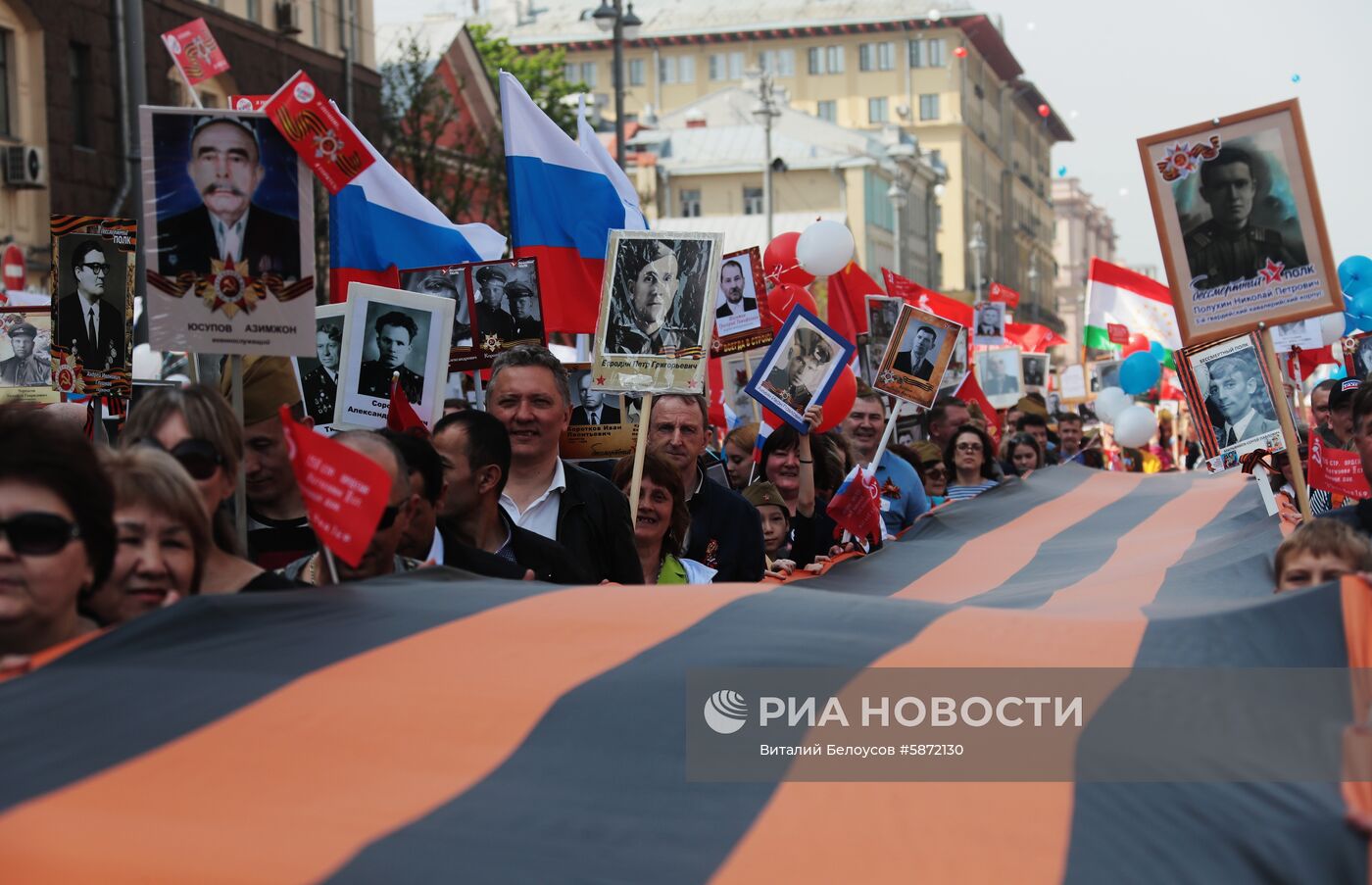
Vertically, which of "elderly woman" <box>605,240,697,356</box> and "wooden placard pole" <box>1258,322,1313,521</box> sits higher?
"elderly woman" <box>605,240,697,356</box>

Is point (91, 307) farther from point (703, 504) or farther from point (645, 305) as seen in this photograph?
point (703, 504)

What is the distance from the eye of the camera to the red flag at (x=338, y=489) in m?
3.50

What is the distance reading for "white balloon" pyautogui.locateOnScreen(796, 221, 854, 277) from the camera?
12.3 m

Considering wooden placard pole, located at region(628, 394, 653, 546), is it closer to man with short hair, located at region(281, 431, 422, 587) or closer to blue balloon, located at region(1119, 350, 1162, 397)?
man with short hair, located at region(281, 431, 422, 587)

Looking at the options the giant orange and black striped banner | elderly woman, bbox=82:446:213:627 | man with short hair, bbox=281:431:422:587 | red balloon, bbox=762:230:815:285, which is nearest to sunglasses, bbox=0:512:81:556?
the giant orange and black striped banner

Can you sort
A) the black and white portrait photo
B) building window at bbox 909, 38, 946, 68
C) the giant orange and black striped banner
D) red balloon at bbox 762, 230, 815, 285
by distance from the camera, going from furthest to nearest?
building window at bbox 909, 38, 946, 68 < the black and white portrait photo < red balloon at bbox 762, 230, 815, 285 < the giant orange and black striped banner

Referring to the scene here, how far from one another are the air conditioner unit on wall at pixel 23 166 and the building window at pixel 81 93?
1605mm

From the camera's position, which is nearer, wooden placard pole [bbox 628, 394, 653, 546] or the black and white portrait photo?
wooden placard pole [bbox 628, 394, 653, 546]

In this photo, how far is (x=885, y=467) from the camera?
9.82 metres

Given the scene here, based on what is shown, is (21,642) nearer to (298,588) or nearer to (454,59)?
(298,588)

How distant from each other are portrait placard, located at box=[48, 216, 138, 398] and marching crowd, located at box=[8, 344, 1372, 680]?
188 centimetres

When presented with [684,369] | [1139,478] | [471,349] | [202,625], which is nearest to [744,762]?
[202,625]

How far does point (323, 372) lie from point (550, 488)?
1544 millimetres

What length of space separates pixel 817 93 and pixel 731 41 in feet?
18.3
